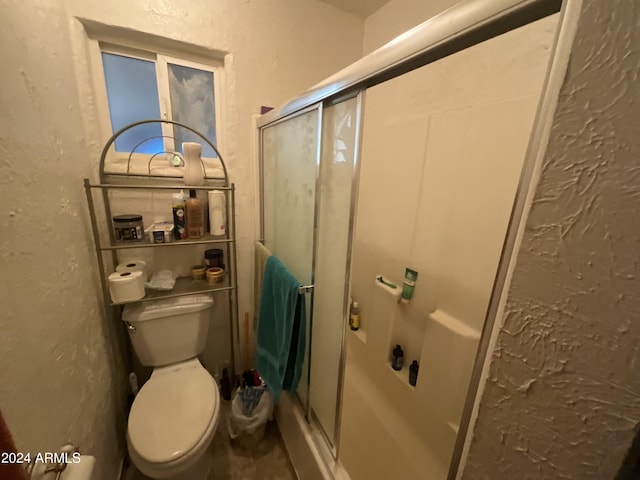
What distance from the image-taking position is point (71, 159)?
0.98 meters

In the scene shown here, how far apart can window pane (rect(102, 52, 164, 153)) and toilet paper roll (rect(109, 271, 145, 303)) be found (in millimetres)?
652

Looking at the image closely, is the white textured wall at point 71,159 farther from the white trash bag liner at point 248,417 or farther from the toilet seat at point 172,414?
the white trash bag liner at point 248,417

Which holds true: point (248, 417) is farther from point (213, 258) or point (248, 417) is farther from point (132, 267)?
point (132, 267)

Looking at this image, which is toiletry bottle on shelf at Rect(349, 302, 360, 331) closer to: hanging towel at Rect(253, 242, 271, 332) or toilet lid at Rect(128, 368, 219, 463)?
hanging towel at Rect(253, 242, 271, 332)

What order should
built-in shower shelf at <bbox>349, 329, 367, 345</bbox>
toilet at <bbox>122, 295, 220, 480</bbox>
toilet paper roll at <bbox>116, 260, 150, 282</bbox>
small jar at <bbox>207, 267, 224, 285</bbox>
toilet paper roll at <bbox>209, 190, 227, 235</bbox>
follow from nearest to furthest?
1. toilet at <bbox>122, 295, 220, 480</bbox>
2. toilet paper roll at <bbox>116, 260, 150, 282</bbox>
3. toilet paper roll at <bbox>209, 190, 227, 235</bbox>
4. small jar at <bbox>207, 267, 224, 285</bbox>
5. built-in shower shelf at <bbox>349, 329, 367, 345</bbox>

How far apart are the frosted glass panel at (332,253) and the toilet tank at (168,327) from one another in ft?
2.08

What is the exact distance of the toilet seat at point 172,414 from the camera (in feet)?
3.19

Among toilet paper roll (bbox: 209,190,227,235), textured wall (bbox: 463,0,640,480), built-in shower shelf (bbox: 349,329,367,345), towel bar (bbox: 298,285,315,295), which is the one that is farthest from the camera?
built-in shower shelf (bbox: 349,329,367,345)

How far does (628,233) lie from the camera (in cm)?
25

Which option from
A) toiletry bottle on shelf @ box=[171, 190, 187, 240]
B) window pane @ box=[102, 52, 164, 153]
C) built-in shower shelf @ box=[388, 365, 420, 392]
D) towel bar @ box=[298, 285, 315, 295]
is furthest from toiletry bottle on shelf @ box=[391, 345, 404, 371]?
window pane @ box=[102, 52, 164, 153]

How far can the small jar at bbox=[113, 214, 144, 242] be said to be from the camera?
1.18 meters

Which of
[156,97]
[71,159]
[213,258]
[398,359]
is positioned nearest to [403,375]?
[398,359]

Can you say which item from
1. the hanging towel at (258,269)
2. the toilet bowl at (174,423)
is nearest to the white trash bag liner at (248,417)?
the toilet bowl at (174,423)

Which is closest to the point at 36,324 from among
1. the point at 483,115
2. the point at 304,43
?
the point at 483,115
